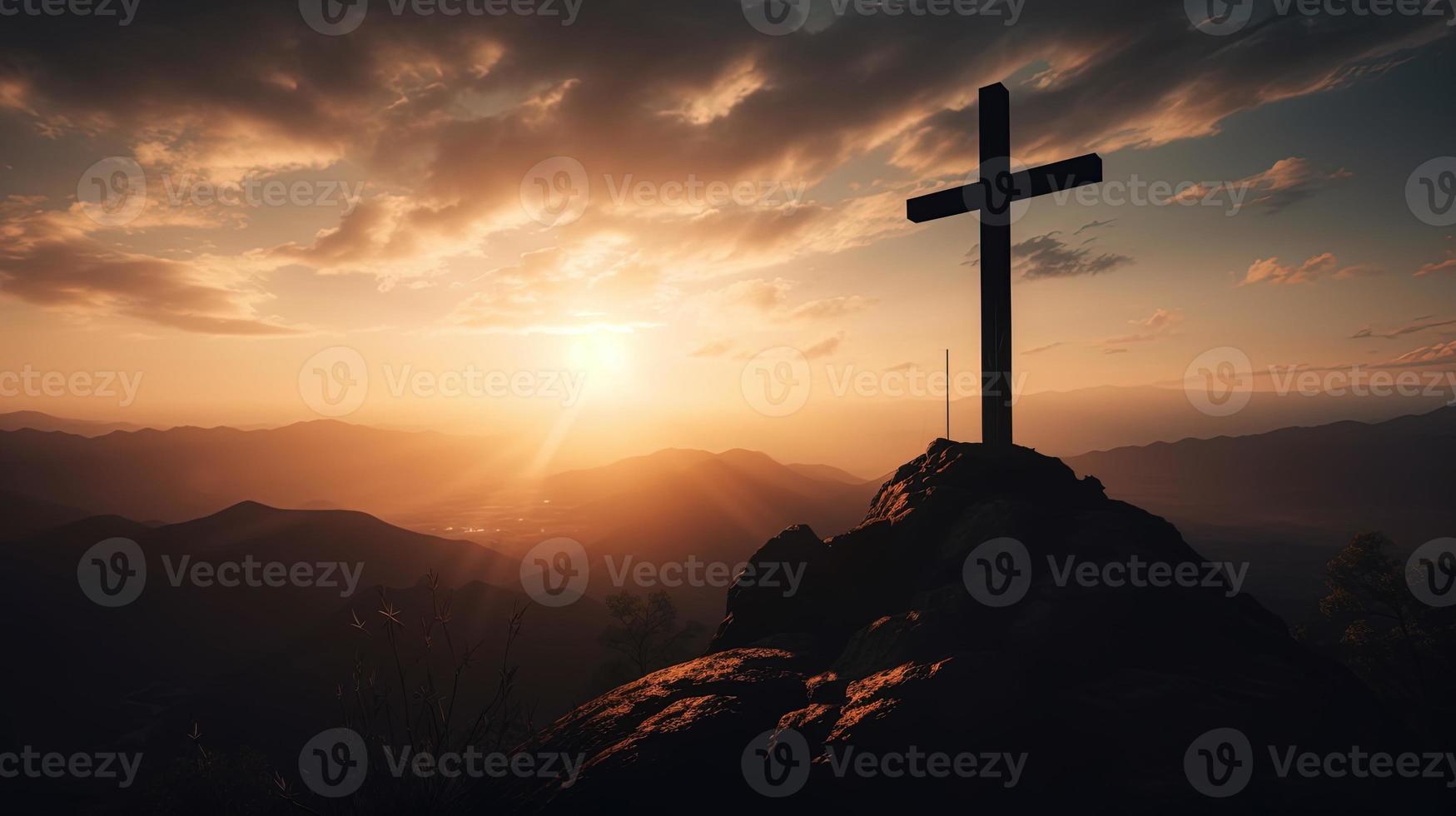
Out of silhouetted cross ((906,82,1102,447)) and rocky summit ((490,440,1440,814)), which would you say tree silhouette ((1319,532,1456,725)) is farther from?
rocky summit ((490,440,1440,814))

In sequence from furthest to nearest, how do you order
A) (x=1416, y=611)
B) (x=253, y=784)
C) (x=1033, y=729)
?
(x=253, y=784)
(x=1416, y=611)
(x=1033, y=729)

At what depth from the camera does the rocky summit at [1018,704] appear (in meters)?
5.27

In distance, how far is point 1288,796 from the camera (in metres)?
4.84

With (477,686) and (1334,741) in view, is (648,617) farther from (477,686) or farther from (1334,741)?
(477,686)

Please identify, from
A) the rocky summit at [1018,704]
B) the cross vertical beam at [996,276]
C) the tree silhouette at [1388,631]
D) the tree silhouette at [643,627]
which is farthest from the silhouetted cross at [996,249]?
the tree silhouette at [643,627]

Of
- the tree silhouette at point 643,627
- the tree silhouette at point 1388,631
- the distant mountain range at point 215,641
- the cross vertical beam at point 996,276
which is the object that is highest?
the cross vertical beam at point 996,276

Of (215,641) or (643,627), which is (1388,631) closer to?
(643,627)

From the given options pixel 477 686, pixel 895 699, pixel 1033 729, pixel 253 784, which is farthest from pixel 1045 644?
pixel 477 686

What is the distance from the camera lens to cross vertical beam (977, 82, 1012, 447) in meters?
10.2

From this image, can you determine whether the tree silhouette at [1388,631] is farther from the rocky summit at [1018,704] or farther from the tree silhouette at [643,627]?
the tree silhouette at [643,627]

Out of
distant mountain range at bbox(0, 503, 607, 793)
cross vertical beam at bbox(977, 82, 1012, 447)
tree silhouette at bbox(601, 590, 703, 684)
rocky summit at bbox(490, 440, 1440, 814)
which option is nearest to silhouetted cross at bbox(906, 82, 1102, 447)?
cross vertical beam at bbox(977, 82, 1012, 447)

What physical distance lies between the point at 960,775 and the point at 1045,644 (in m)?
2.10

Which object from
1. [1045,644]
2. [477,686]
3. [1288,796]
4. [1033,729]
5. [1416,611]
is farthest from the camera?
[477,686]

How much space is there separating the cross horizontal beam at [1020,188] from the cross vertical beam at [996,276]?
0.24 metres
